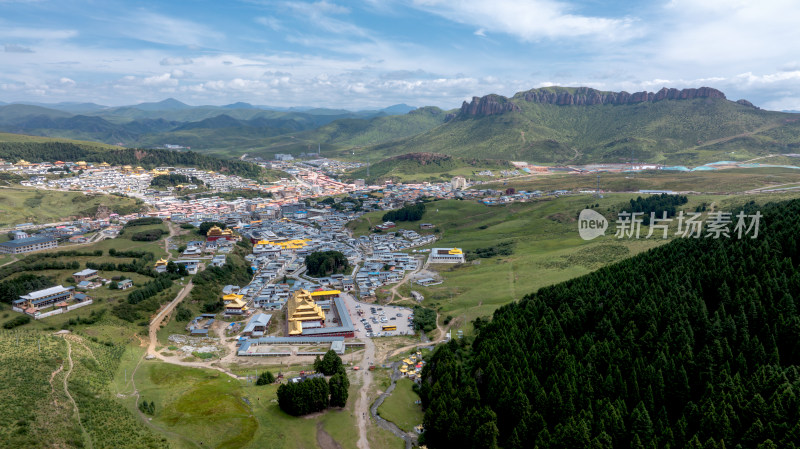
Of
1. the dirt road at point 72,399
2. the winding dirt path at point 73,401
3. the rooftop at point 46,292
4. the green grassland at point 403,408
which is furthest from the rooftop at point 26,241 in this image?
the green grassland at point 403,408

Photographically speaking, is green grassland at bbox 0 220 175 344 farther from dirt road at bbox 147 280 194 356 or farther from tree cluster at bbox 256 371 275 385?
tree cluster at bbox 256 371 275 385

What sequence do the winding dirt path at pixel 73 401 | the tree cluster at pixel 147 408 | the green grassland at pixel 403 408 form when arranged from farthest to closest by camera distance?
the green grassland at pixel 403 408, the tree cluster at pixel 147 408, the winding dirt path at pixel 73 401

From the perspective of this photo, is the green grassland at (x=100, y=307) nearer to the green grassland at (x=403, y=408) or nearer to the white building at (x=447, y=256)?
the green grassland at (x=403, y=408)

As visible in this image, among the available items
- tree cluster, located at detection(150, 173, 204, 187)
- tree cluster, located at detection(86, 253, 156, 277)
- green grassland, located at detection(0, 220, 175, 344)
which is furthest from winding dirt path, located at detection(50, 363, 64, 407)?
tree cluster, located at detection(150, 173, 204, 187)

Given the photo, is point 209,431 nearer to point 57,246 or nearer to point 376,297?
point 376,297

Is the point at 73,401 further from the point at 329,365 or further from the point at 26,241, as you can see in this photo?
the point at 26,241
